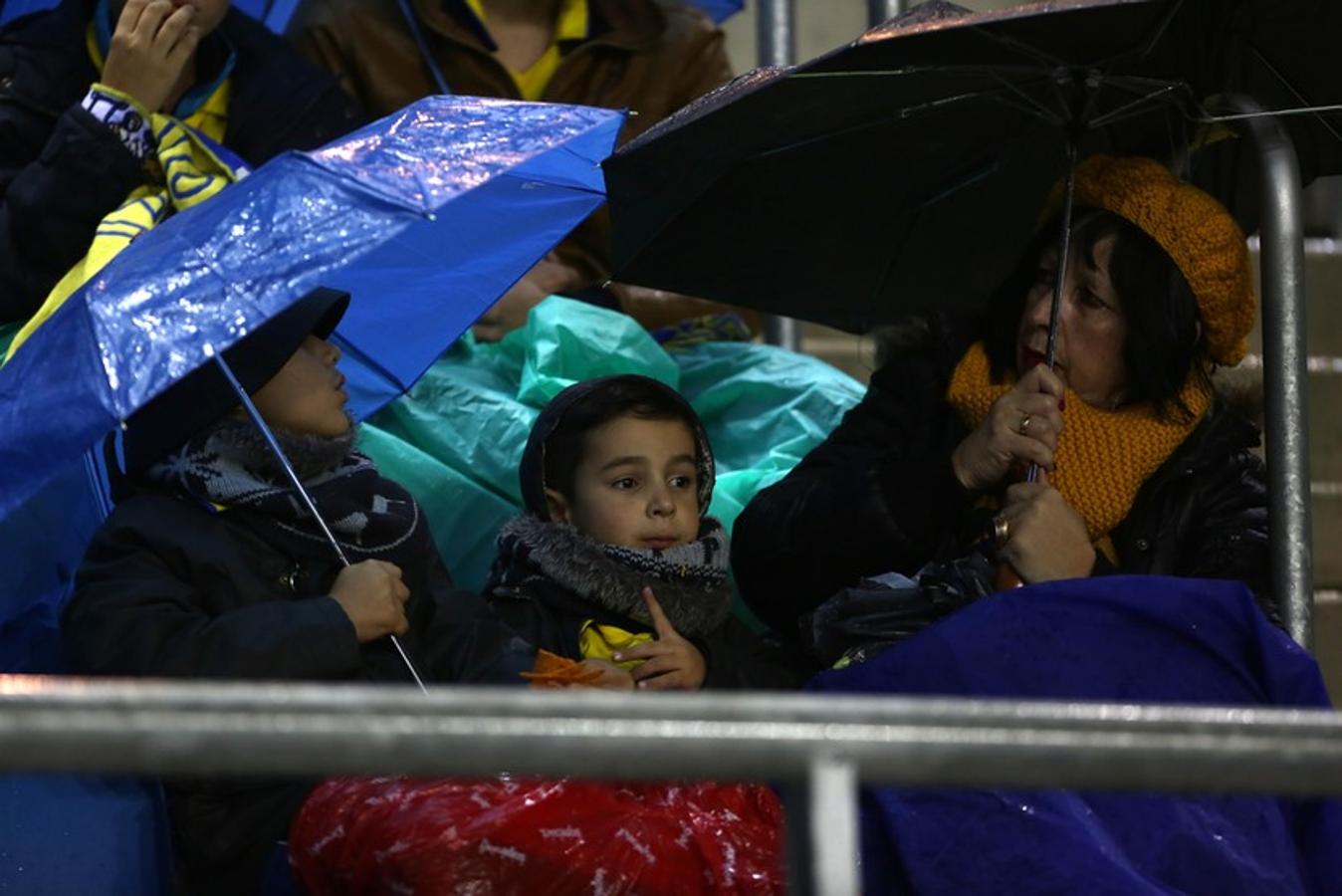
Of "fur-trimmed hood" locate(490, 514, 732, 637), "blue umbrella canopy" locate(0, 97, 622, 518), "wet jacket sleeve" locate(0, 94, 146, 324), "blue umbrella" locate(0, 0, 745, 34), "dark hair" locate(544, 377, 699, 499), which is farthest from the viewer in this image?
"blue umbrella" locate(0, 0, 745, 34)

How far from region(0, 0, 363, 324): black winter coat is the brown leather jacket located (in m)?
0.34

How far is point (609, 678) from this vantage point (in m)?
3.16

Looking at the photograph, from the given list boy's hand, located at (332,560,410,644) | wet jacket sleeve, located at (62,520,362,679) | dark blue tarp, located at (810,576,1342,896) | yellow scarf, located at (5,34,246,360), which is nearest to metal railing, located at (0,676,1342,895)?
dark blue tarp, located at (810,576,1342,896)

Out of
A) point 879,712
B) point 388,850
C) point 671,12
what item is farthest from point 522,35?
point 879,712

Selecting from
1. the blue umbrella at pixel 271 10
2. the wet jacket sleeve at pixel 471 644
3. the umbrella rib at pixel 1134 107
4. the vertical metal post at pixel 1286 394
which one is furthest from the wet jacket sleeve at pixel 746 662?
the blue umbrella at pixel 271 10

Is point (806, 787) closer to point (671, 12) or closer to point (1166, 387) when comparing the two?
point (1166, 387)

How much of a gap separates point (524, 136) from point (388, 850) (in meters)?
0.97

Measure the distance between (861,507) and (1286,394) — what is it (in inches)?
25.8

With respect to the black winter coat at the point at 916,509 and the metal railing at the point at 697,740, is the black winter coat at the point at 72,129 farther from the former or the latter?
the metal railing at the point at 697,740

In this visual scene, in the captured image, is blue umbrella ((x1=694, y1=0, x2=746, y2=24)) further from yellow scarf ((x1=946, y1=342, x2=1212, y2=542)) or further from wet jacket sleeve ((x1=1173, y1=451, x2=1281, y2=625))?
wet jacket sleeve ((x1=1173, y1=451, x2=1281, y2=625))

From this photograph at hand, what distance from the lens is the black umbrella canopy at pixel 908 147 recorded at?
3.09 metres

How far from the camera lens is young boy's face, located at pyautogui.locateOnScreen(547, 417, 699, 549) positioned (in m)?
3.48

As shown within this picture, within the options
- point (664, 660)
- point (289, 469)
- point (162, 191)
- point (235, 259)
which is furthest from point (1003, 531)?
point (162, 191)

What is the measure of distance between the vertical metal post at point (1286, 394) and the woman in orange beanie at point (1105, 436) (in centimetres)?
19
